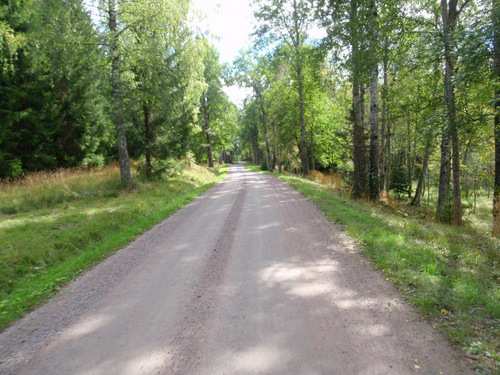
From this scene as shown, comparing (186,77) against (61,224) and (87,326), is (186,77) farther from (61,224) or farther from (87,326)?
(87,326)

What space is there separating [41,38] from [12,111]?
15.1 ft

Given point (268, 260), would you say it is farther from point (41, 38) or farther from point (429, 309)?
point (41, 38)

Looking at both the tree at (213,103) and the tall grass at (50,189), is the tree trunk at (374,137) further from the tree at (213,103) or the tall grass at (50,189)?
the tree at (213,103)

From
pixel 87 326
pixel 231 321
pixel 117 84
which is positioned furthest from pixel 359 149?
pixel 87 326

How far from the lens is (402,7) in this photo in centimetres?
848

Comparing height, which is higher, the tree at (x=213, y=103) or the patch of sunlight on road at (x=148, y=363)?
the tree at (x=213, y=103)

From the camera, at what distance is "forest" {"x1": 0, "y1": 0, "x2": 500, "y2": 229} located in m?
7.45

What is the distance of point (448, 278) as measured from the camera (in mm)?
3842

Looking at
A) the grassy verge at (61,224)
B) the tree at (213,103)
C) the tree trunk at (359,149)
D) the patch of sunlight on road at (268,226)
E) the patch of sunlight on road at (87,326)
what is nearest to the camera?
the patch of sunlight on road at (87,326)

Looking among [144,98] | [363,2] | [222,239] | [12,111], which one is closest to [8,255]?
[222,239]

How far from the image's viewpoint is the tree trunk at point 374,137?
10.8 meters

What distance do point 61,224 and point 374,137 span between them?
11977mm

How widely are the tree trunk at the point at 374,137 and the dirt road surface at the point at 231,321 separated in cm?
739

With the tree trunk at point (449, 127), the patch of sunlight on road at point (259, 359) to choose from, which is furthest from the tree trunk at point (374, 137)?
the patch of sunlight on road at point (259, 359)
